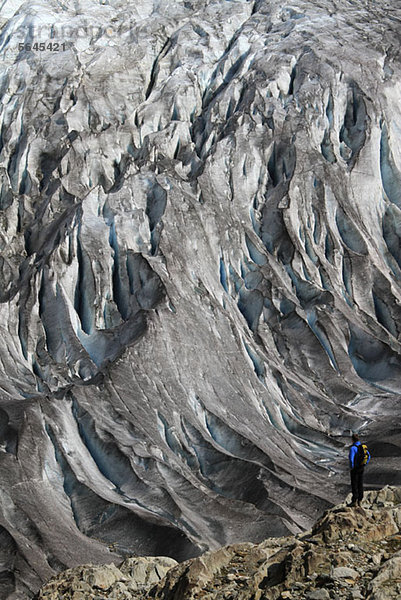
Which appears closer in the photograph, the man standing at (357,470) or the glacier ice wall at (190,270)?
the man standing at (357,470)

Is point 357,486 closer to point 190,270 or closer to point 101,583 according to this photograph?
point 101,583

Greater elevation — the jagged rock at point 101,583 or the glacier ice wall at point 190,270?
the jagged rock at point 101,583

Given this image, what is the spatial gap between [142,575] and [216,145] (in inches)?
2150

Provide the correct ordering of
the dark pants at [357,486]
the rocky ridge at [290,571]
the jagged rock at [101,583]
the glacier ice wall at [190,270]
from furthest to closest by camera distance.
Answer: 1. the glacier ice wall at [190,270]
2. the dark pants at [357,486]
3. the jagged rock at [101,583]
4. the rocky ridge at [290,571]

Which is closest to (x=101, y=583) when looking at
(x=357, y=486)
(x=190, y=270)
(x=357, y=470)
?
(x=357, y=486)

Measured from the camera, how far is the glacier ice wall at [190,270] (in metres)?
45.0

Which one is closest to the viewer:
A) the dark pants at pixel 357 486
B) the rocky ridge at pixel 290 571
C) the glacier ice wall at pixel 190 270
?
the rocky ridge at pixel 290 571

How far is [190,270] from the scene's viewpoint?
62.8m

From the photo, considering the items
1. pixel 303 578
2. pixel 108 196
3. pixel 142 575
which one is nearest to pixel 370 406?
pixel 108 196

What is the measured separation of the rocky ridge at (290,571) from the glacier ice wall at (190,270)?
1499 centimetres

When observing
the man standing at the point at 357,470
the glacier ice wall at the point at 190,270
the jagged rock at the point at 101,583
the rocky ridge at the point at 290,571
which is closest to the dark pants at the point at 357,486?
the man standing at the point at 357,470

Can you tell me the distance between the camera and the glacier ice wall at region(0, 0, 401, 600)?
45.0 meters

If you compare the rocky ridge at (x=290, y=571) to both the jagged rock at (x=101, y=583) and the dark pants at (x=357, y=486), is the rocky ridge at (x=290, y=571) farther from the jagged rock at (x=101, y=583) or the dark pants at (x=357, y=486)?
the dark pants at (x=357, y=486)

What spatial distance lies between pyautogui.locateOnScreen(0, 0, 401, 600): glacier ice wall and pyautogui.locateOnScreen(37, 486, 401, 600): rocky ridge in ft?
49.2
